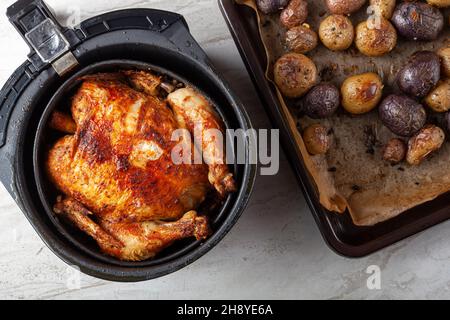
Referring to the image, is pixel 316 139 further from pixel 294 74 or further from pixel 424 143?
pixel 424 143

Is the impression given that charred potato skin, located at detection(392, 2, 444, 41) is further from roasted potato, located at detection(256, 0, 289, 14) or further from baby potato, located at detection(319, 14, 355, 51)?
roasted potato, located at detection(256, 0, 289, 14)

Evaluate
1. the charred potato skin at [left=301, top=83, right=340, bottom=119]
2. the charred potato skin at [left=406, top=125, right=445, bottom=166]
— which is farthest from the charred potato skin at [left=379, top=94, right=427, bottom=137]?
the charred potato skin at [left=301, top=83, right=340, bottom=119]

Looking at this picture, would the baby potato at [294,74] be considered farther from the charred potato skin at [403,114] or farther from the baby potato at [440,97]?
the baby potato at [440,97]

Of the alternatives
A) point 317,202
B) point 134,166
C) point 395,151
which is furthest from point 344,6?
point 134,166

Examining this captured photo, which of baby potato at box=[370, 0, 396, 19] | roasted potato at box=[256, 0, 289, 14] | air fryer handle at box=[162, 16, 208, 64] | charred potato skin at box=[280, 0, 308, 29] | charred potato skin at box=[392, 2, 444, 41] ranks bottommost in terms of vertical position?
charred potato skin at box=[392, 2, 444, 41]

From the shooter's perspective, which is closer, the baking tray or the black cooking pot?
the black cooking pot
